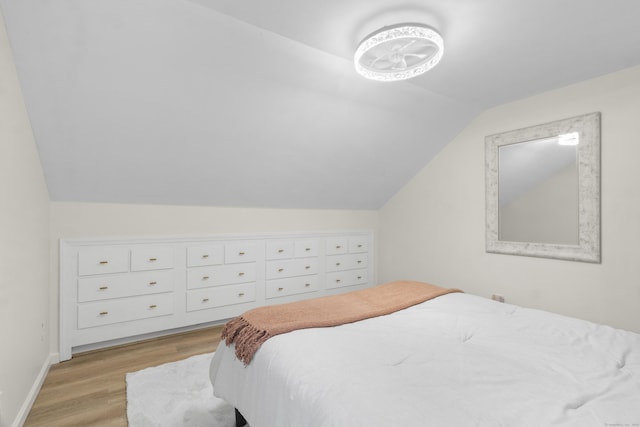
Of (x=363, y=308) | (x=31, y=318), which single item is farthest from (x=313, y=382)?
(x=31, y=318)

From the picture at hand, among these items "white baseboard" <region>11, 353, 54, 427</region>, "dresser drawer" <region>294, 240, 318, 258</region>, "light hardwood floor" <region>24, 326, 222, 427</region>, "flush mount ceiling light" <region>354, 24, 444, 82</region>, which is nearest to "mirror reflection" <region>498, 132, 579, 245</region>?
"flush mount ceiling light" <region>354, 24, 444, 82</region>

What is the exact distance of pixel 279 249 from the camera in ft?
11.7

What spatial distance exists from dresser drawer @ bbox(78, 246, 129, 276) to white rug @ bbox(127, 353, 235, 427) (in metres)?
0.92

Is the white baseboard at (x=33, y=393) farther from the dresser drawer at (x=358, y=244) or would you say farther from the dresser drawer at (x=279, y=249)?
the dresser drawer at (x=358, y=244)

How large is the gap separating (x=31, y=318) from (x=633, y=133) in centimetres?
415

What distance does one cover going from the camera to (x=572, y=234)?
8.07ft

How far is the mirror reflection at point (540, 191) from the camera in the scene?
2.47m

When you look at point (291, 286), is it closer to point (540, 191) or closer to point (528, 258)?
point (528, 258)

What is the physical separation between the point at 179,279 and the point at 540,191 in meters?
3.33

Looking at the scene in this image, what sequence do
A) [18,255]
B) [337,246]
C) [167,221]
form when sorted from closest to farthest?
[18,255] → [167,221] → [337,246]

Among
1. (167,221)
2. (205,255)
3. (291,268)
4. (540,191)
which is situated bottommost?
(291,268)

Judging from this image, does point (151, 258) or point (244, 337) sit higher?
point (151, 258)

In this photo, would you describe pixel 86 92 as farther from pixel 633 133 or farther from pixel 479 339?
pixel 633 133

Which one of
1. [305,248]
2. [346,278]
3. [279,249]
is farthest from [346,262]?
[279,249]
